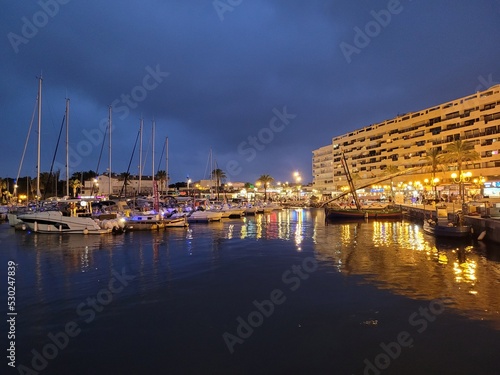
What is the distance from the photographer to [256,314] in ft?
45.4

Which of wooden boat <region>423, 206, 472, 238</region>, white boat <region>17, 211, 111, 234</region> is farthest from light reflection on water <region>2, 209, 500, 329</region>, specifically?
white boat <region>17, 211, 111, 234</region>

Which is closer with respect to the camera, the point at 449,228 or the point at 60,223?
the point at 449,228

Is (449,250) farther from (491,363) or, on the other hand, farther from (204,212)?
(204,212)

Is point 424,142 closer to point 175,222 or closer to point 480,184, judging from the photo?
point 480,184

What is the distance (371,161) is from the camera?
143625 mm

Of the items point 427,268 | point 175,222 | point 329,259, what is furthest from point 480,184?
point 175,222

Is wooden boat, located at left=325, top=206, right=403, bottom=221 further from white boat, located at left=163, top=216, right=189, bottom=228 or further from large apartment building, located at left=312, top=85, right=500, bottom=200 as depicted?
white boat, located at left=163, top=216, right=189, bottom=228

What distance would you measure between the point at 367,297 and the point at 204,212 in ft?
149

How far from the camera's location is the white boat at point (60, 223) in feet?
131

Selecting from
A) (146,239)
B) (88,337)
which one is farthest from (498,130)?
(88,337)

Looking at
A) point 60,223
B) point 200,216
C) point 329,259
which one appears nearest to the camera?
point 329,259

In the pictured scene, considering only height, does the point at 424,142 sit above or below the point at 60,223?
above

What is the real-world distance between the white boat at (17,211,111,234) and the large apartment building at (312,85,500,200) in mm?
49157

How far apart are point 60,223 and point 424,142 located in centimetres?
10860
